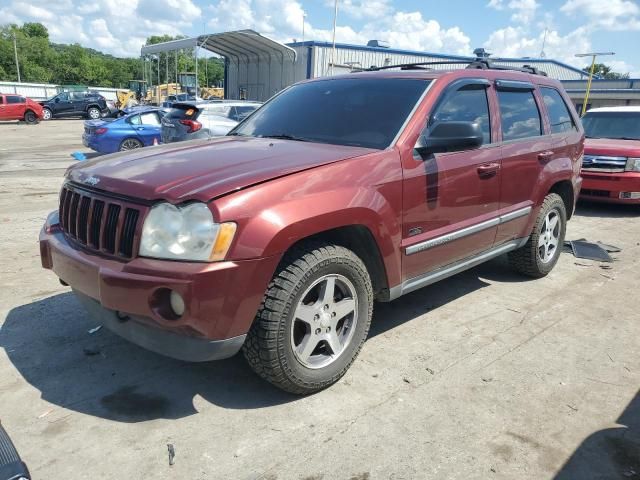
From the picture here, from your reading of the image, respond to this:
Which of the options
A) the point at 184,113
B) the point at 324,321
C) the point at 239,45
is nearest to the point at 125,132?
the point at 184,113

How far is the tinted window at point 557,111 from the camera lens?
16.4 feet

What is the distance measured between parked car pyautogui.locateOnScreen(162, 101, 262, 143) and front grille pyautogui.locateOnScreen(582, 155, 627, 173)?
5877 millimetres

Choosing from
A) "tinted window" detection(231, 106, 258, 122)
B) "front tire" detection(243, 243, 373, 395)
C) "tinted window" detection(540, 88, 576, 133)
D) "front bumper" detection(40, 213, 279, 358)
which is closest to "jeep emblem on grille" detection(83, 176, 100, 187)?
"front bumper" detection(40, 213, 279, 358)

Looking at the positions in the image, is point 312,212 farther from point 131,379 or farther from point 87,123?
point 87,123

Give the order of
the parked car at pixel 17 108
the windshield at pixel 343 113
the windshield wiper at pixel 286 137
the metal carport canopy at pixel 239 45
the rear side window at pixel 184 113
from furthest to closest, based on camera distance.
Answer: the parked car at pixel 17 108, the metal carport canopy at pixel 239 45, the rear side window at pixel 184 113, the windshield wiper at pixel 286 137, the windshield at pixel 343 113

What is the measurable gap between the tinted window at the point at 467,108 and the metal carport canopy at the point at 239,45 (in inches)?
888

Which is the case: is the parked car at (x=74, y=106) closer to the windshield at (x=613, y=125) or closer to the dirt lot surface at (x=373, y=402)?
the windshield at (x=613, y=125)

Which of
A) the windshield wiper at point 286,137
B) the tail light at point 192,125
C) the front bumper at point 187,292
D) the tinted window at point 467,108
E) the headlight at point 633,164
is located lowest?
the front bumper at point 187,292

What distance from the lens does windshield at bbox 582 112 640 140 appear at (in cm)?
927

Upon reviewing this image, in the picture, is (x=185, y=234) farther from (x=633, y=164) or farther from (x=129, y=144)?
(x=129, y=144)

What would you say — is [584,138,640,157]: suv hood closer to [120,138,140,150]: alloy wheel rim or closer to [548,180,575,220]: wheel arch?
[548,180,575,220]: wheel arch

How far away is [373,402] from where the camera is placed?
9.82 ft

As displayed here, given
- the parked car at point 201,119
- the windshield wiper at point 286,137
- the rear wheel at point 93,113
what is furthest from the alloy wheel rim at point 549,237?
the rear wheel at point 93,113

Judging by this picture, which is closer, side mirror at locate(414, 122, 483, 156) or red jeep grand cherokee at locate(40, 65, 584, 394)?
red jeep grand cherokee at locate(40, 65, 584, 394)
